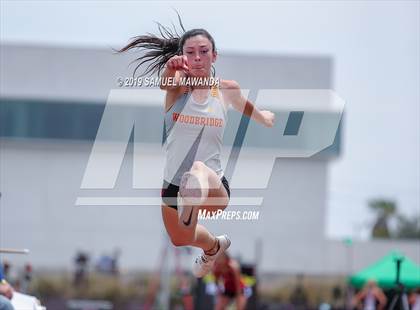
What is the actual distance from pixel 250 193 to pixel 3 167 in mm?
5074

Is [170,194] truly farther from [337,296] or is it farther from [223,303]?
[337,296]

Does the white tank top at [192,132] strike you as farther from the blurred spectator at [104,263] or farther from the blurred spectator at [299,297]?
the blurred spectator at [104,263]

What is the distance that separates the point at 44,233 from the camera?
82.6 feet

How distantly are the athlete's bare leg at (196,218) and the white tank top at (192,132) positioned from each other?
184 millimetres

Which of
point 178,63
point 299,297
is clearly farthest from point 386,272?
point 178,63

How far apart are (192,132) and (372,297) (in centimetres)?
994

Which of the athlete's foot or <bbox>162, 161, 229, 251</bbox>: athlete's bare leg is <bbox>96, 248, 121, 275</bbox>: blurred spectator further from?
<bbox>162, 161, 229, 251</bbox>: athlete's bare leg

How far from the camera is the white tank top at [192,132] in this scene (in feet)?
25.1

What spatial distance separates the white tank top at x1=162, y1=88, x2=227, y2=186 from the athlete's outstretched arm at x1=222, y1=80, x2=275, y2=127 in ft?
0.48

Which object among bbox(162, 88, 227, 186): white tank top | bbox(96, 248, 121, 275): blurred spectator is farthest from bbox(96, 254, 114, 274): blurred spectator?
bbox(162, 88, 227, 186): white tank top

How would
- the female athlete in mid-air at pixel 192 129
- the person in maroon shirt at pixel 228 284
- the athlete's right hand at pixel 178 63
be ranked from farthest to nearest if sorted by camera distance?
the person in maroon shirt at pixel 228 284, the female athlete in mid-air at pixel 192 129, the athlete's right hand at pixel 178 63

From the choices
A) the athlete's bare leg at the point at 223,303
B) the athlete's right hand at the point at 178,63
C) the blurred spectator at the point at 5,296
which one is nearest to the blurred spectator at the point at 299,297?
the athlete's bare leg at the point at 223,303

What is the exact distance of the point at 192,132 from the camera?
7641 millimetres

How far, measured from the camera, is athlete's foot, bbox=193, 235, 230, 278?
27.1 ft
